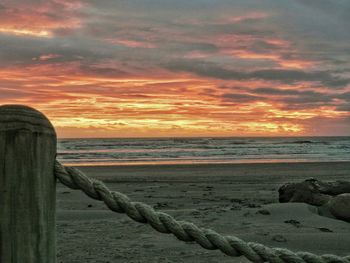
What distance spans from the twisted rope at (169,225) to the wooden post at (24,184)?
102 mm

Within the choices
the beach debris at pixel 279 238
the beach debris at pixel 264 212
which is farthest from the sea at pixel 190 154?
the beach debris at pixel 279 238

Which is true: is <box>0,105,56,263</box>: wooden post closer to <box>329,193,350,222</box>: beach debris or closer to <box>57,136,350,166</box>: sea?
<box>329,193,350,222</box>: beach debris

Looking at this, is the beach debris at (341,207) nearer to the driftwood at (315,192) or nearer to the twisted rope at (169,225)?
the driftwood at (315,192)

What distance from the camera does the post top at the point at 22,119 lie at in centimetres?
152

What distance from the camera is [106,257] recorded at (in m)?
4.86

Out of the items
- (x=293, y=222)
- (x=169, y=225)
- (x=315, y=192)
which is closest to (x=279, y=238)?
(x=293, y=222)

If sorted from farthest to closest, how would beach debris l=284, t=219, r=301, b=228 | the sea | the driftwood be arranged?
the sea, the driftwood, beach debris l=284, t=219, r=301, b=228

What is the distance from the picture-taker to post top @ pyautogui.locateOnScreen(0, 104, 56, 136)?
1.52 meters

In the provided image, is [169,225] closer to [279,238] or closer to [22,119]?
[22,119]

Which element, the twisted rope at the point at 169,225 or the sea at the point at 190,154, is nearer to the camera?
the twisted rope at the point at 169,225

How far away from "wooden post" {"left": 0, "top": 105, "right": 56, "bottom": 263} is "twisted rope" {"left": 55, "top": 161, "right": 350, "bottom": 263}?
0.33ft

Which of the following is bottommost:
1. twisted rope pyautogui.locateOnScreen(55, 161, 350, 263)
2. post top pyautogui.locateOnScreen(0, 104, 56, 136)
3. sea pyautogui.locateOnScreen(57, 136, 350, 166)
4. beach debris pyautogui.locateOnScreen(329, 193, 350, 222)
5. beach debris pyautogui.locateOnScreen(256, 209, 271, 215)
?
A: sea pyautogui.locateOnScreen(57, 136, 350, 166)

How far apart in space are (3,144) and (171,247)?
3928 mm

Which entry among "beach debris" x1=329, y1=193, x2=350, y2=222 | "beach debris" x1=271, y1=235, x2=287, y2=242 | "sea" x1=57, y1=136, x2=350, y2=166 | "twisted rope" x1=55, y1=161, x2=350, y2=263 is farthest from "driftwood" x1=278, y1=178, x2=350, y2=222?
"sea" x1=57, y1=136, x2=350, y2=166
